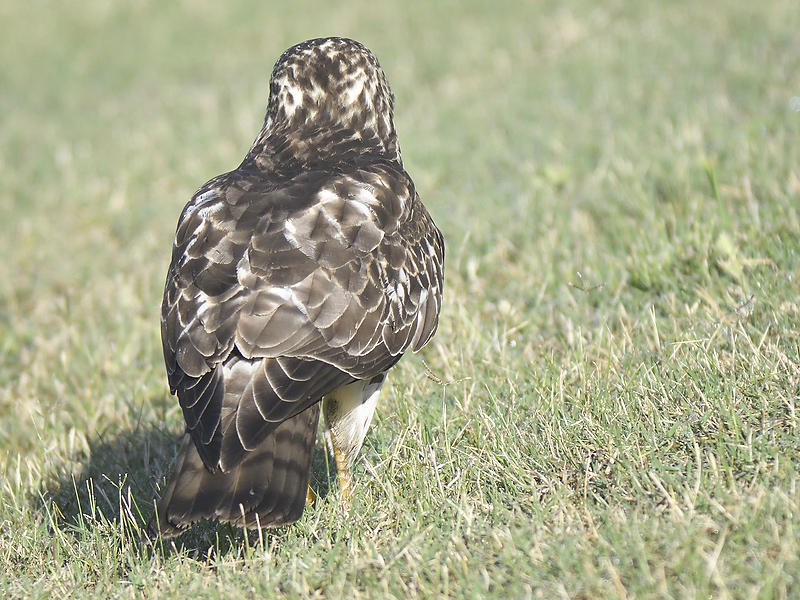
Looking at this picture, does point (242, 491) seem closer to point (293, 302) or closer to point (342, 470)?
point (293, 302)

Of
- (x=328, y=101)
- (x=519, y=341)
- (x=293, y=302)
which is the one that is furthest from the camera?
(x=519, y=341)

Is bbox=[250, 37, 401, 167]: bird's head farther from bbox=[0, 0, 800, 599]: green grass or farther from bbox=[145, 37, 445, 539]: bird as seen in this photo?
bbox=[0, 0, 800, 599]: green grass

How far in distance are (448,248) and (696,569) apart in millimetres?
3784

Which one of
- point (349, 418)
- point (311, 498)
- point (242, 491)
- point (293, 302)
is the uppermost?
point (293, 302)

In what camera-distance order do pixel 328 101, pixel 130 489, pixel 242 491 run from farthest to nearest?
pixel 328 101 → pixel 130 489 → pixel 242 491

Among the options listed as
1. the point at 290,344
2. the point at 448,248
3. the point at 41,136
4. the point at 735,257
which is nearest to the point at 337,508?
the point at 290,344

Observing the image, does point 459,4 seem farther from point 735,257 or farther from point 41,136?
point 735,257

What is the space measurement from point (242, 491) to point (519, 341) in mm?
2184

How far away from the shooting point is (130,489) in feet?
13.3

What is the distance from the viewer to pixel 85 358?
233 inches

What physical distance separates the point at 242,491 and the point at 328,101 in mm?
2155

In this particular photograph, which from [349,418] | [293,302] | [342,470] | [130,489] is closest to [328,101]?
[293,302]

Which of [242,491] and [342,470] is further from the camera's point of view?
[342,470]

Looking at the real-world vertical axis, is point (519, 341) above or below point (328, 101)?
below
